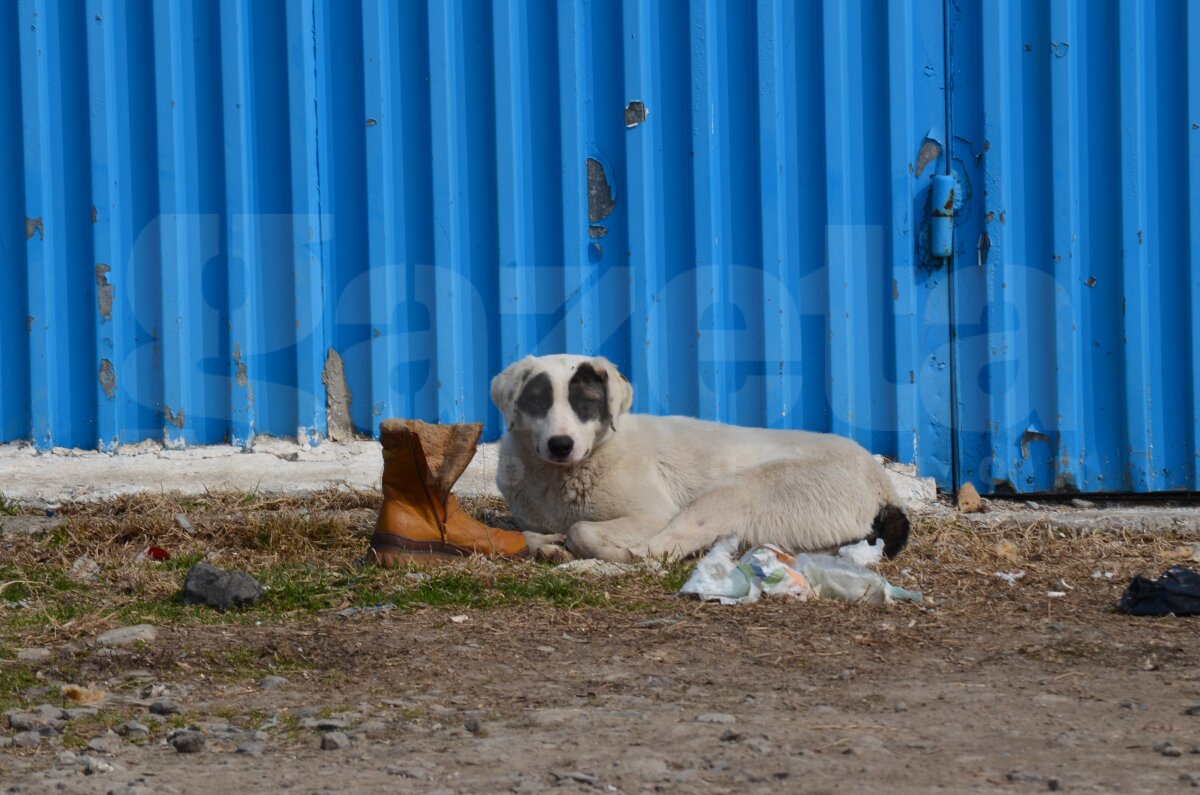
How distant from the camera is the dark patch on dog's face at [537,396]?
18.1 feet

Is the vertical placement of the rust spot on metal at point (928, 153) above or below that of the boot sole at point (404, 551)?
above

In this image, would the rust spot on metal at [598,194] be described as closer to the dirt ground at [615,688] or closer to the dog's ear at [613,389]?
the dog's ear at [613,389]

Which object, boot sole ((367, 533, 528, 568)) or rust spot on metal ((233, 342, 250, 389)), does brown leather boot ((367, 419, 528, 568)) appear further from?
rust spot on metal ((233, 342, 250, 389))

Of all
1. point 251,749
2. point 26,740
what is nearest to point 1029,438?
point 251,749

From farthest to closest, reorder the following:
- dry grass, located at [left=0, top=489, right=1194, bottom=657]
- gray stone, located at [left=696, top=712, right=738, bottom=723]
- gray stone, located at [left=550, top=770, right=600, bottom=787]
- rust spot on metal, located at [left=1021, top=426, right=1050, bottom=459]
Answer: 1. rust spot on metal, located at [left=1021, top=426, right=1050, bottom=459]
2. dry grass, located at [left=0, top=489, right=1194, bottom=657]
3. gray stone, located at [left=696, top=712, right=738, bottom=723]
4. gray stone, located at [left=550, top=770, right=600, bottom=787]

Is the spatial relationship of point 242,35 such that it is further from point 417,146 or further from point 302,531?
point 302,531

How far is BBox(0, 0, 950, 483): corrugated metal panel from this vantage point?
6.64 metres

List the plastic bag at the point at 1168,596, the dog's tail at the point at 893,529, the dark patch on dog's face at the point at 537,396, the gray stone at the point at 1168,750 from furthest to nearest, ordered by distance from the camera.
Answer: the dog's tail at the point at 893,529
the dark patch on dog's face at the point at 537,396
the plastic bag at the point at 1168,596
the gray stone at the point at 1168,750

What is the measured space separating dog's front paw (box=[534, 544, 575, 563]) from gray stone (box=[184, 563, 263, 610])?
1.23 m

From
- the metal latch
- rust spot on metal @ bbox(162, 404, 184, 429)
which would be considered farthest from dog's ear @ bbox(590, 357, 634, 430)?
rust spot on metal @ bbox(162, 404, 184, 429)

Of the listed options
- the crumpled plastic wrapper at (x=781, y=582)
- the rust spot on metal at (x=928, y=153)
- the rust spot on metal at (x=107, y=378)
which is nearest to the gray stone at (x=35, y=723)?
the crumpled plastic wrapper at (x=781, y=582)

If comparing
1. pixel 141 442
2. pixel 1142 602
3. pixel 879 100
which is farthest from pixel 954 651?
pixel 141 442

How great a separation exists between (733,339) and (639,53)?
144 cm

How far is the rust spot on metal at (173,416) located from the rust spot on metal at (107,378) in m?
0.26
